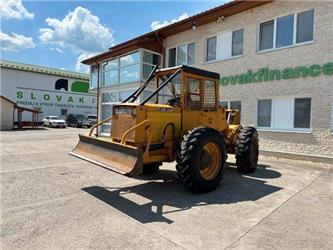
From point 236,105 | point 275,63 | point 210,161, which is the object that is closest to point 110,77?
point 236,105

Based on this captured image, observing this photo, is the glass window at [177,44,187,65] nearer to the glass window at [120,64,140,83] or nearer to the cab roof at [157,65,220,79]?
the glass window at [120,64,140,83]

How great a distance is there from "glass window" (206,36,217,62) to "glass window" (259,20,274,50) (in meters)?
2.37

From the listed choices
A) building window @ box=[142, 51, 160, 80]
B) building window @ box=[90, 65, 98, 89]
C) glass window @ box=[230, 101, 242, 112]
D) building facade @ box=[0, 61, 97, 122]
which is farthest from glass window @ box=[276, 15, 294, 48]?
building facade @ box=[0, 61, 97, 122]

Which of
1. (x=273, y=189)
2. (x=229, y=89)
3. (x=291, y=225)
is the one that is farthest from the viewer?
(x=229, y=89)

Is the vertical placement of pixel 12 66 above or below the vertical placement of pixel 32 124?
above

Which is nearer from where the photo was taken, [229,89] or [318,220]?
[318,220]

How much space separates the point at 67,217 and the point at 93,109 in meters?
38.2

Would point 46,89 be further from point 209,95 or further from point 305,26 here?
point 209,95

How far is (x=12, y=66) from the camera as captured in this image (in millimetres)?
34031

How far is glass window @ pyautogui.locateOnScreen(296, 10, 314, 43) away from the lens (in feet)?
31.4

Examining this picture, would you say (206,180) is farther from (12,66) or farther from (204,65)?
(12,66)

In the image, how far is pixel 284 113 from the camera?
33.3 ft

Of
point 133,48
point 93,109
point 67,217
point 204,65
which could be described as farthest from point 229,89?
point 93,109

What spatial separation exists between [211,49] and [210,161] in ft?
28.2
